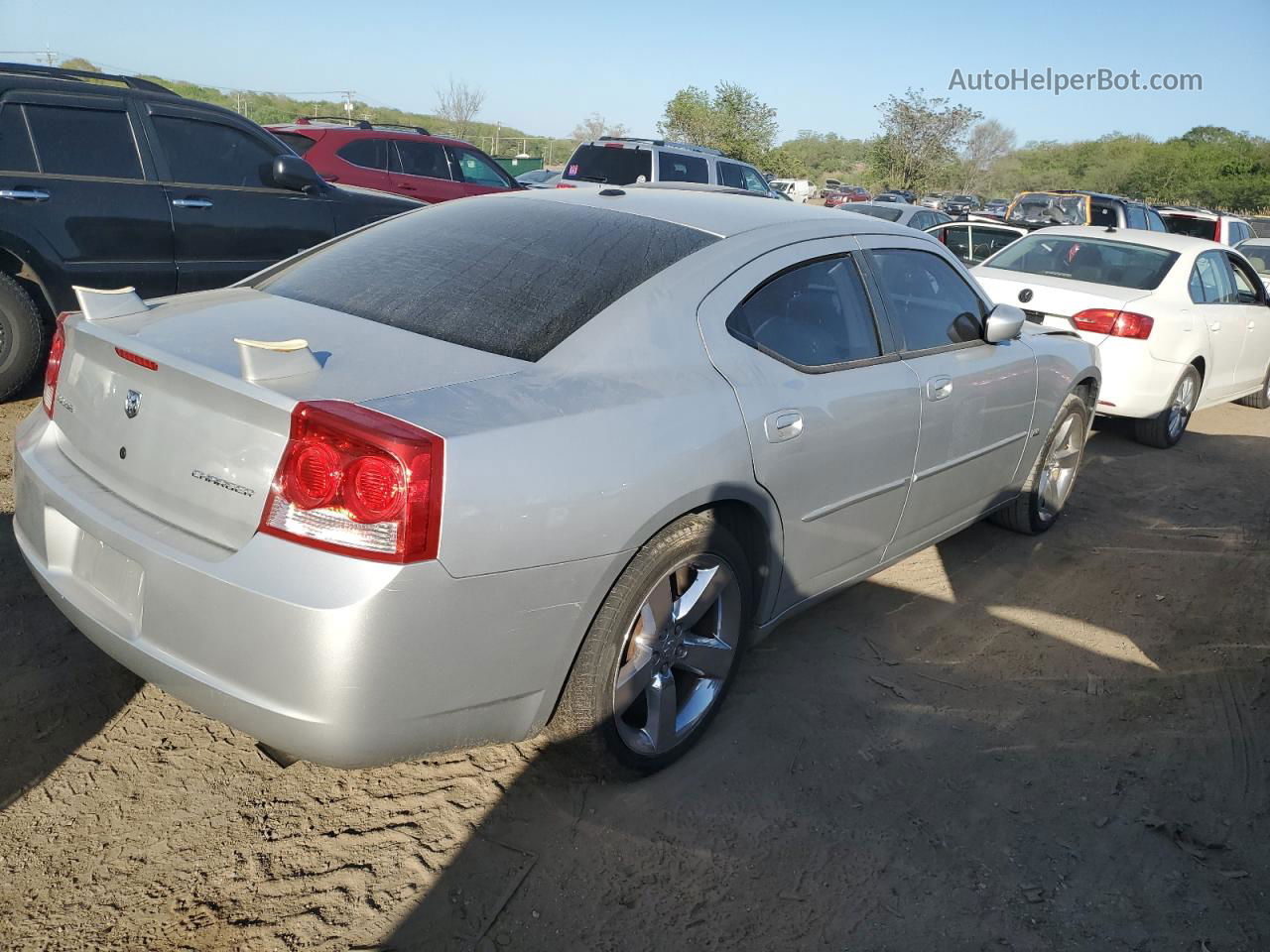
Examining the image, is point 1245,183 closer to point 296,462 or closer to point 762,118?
point 762,118

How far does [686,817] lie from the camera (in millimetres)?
2846

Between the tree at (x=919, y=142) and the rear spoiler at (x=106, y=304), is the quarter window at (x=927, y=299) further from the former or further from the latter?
the tree at (x=919, y=142)

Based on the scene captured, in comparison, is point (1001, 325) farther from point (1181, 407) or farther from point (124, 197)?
point (124, 197)

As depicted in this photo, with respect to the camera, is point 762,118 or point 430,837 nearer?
point 430,837

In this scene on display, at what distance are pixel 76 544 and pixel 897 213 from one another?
45.7 feet

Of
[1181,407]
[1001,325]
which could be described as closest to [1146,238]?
[1181,407]

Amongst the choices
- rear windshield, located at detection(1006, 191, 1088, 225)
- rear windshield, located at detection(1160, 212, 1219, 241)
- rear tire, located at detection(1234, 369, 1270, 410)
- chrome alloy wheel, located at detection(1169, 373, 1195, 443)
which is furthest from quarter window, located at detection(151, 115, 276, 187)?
rear windshield, located at detection(1160, 212, 1219, 241)

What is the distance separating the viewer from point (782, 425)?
10.2 ft

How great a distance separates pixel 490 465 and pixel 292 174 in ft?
16.8

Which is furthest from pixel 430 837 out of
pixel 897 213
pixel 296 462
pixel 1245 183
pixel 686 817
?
pixel 1245 183

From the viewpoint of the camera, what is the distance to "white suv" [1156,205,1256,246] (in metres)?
15.2

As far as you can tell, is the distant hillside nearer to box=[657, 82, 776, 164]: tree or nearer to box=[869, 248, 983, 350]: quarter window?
box=[657, 82, 776, 164]: tree

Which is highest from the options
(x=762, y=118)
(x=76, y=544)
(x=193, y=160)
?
(x=762, y=118)

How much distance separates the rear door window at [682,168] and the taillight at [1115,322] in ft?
22.3
